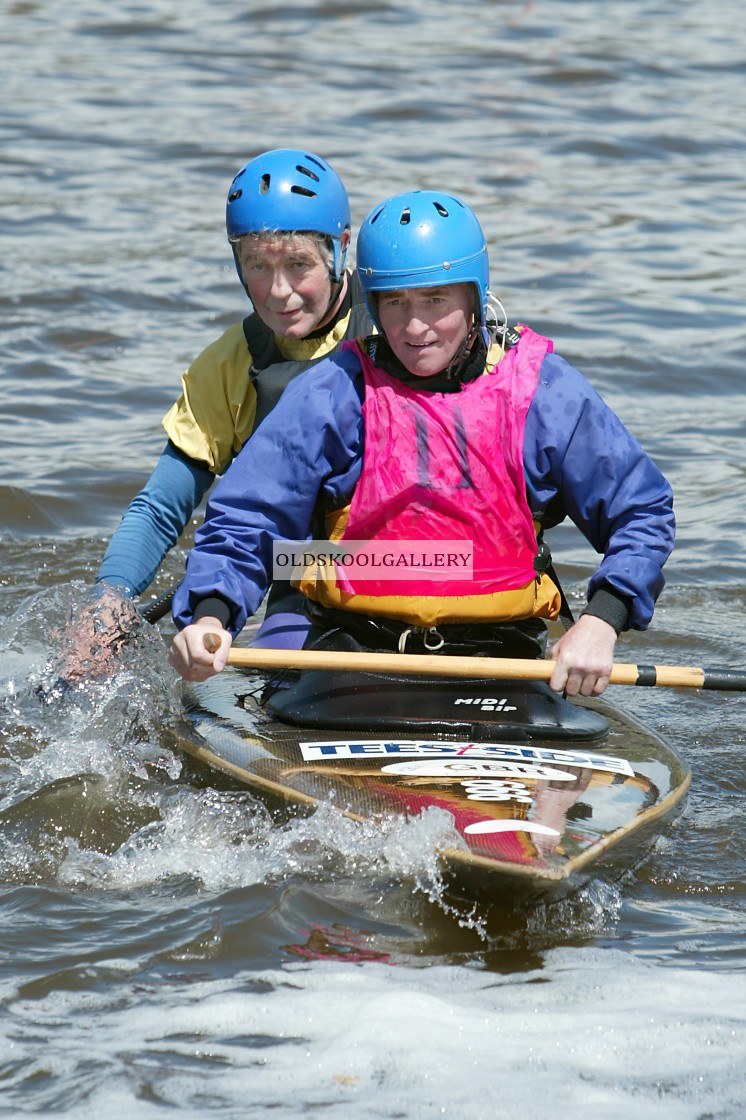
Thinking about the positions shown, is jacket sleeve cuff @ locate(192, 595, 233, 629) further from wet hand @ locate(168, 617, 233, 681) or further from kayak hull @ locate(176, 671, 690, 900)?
kayak hull @ locate(176, 671, 690, 900)

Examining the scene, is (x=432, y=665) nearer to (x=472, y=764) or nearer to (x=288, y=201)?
(x=472, y=764)

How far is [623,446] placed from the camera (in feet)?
13.7

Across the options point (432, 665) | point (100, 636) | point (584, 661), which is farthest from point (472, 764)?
point (100, 636)

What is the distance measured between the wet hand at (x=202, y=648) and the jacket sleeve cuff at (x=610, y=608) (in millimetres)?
945

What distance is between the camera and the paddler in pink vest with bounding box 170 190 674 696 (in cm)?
414

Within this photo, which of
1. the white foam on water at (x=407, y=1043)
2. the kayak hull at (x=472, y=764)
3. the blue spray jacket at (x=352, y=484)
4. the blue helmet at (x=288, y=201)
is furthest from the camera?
the blue helmet at (x=288, y=201)

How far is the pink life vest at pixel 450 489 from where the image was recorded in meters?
4.20

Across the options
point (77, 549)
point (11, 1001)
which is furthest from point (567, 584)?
point (11, 1001)

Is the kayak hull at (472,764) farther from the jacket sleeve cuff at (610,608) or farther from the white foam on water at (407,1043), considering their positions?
the jacket sleeve cuff at (610,608)

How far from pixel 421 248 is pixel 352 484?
0.66m

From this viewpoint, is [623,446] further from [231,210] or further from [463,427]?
[231,210]

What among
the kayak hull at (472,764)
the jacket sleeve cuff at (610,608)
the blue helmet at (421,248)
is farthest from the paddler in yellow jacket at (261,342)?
the jacket sleeve cuff at (610,608)

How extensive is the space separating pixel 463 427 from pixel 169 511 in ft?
4.60

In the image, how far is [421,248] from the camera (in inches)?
160
